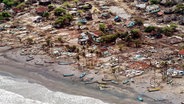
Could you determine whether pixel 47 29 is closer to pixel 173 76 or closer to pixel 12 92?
pixel 12 92

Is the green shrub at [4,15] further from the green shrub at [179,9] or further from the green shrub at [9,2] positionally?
the green shrub at [179,9]

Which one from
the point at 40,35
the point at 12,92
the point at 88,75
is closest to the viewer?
the point at 12,92

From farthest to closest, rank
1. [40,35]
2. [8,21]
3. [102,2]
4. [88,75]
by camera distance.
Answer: [102,2] < [8,21] < [40,35] < [88,75]

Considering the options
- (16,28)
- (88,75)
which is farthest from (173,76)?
(16,28)

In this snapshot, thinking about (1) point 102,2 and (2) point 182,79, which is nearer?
(2) point 182,79

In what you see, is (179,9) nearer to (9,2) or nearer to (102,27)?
(102,27)

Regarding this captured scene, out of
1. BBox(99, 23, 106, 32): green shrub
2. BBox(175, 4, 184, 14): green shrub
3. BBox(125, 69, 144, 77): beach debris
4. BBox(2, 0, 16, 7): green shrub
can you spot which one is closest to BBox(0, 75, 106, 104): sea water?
BBox(125, 69, 144, 77): beach debris
